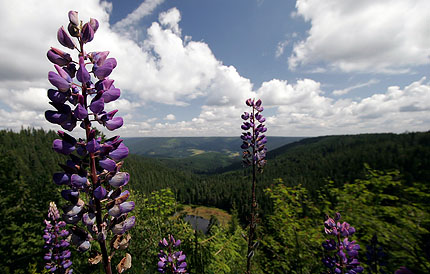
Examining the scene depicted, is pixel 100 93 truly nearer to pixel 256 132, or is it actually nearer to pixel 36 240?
pixel 256 132

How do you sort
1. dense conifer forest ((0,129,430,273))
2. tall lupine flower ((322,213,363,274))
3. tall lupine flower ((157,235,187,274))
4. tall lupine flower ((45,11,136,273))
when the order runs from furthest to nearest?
dense conifer forest ((0,129,430,273)), tall lupine flower ((157,235,187,274)), tall lupine flower ((322,213,363,274)), tall lupine flower ((45,11,136,273))

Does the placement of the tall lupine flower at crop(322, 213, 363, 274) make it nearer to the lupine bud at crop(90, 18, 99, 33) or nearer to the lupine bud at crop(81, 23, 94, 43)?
the lupine bud at crop(81, 23, 94, 43)

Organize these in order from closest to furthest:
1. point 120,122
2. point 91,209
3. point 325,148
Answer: point 91,209 < point 120,122 < point 325,148

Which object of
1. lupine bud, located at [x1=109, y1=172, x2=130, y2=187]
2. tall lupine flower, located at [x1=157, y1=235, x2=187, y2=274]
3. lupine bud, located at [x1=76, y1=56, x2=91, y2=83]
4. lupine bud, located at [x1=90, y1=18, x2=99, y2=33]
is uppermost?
lupine bud, located at [x1=90, y1=18, x2=99, y2=33]

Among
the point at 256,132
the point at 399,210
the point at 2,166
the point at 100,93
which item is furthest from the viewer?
the point at 2,166

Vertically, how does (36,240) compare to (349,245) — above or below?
below

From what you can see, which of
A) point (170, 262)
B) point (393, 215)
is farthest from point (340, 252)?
point (393, 215)

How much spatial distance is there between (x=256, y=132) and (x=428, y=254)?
16.0 ft

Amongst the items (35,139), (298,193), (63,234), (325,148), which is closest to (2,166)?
(63,234)

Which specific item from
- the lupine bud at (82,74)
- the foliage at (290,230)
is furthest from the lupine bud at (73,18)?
the foliage at (290,230)

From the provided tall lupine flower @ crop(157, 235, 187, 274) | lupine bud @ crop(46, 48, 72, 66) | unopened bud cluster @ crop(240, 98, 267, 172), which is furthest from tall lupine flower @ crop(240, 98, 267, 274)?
lupine bud @ crop(46, 48, 72, 66)

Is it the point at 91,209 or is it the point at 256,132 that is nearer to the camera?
the point at 91,209

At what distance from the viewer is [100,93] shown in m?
2.06

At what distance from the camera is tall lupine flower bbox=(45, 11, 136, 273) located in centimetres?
188
